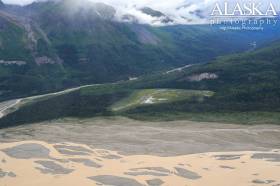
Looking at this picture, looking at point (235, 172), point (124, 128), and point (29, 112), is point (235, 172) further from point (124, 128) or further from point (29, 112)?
point (29, 112)

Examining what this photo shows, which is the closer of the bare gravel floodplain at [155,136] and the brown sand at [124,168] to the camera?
the brown sand at [124,168]

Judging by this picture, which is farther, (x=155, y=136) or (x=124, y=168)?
(x=155, y=136)

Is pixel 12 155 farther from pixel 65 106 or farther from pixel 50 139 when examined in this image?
pixel 65 106

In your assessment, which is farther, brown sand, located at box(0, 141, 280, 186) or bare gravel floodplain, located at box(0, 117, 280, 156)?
bare gravel floodplain, located at box(0, 117, 280, 156)

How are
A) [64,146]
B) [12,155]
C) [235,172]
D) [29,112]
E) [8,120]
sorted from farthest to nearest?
[29,112] < [8,120] < [64,146] < [12,155] < [235,172]

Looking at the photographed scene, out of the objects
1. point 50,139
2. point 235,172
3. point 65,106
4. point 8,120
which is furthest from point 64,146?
point 65,106

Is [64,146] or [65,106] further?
[65,106]

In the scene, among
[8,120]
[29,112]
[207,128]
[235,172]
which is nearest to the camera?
[235,172]

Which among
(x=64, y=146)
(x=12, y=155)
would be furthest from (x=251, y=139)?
(x=12, y=155)

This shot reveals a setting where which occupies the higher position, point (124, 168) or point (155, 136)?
point (155, 136)
